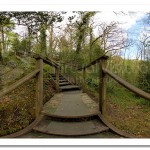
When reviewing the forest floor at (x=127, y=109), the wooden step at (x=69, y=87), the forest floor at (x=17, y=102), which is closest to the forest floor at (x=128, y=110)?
the forest floor at (x=127, y=109)

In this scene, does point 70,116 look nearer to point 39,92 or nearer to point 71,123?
point 71,123

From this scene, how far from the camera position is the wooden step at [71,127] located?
227 centimetres

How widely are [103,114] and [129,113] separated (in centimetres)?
102

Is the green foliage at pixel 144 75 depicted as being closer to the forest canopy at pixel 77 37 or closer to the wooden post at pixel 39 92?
the forest canopy at pixel 77 37

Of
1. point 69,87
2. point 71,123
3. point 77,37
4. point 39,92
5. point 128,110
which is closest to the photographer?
point 71,123

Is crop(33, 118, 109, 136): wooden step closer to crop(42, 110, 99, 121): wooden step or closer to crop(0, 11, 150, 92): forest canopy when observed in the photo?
crop(42, 110, 99, 121): wooden step

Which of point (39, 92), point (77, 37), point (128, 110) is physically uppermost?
point (77, 37)

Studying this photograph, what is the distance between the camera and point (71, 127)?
7.83 ft

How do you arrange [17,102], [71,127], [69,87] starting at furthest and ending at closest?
[69,87]
[17,102]
[71,127]

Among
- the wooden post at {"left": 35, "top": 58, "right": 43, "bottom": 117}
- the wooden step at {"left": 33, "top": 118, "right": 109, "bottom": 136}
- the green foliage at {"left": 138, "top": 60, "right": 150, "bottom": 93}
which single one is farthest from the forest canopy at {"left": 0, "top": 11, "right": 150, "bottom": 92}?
the wooden step at {"left": 33, "top": 118, "right": 109, "bottom": 136}

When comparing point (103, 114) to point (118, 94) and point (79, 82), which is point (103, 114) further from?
point (79, 82)

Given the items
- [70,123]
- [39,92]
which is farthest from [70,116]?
[39,92]

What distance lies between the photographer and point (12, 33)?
3195 mm
